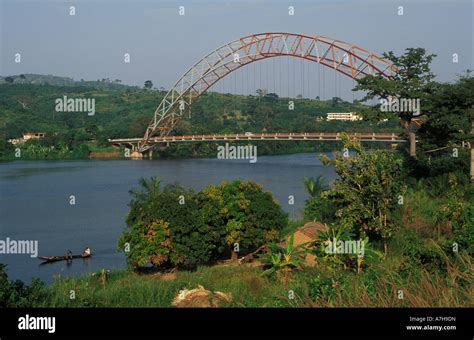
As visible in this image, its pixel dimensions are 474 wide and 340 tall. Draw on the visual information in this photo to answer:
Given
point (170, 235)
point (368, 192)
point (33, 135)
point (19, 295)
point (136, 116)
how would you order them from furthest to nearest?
1. point (136, 116)
2. point (33, 135)
3. point (170, 235)
4. point (368, 192)
5. point (19, 295)

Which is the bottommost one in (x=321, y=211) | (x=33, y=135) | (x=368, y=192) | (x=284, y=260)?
(x=284, y=260)

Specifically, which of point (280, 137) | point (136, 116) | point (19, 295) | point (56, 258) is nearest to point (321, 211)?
point (56, 258)

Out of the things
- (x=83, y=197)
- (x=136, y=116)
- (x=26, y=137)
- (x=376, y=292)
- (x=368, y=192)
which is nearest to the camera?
(x=376, y=292)

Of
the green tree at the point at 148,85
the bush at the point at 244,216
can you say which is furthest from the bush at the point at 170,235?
the green tree at the point at 148,85

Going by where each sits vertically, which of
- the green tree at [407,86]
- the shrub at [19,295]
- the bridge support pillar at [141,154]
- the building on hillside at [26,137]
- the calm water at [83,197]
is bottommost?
the calm water at [83,197]

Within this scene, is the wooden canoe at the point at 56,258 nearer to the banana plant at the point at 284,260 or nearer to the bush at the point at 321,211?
the bush at the point at 321,211

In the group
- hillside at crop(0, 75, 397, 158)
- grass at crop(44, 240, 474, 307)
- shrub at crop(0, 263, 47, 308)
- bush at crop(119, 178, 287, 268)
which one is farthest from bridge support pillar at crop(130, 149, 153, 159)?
shrub at crop(0, 263, 47, 308)

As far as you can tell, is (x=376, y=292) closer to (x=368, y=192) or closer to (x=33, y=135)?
(x=368, y=192)
